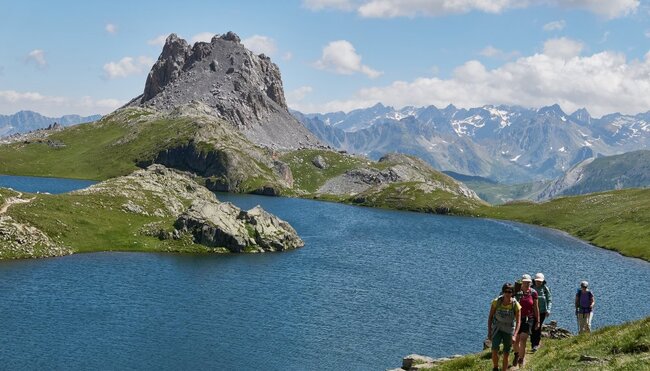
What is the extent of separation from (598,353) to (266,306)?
5539 centimetres

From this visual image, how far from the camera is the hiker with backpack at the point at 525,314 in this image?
3528 cm

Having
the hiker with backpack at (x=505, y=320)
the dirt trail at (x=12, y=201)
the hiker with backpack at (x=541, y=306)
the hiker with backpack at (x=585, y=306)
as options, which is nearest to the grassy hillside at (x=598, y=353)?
the hiker with backpack at (x=541, y=306)

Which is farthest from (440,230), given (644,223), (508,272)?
(508,272)

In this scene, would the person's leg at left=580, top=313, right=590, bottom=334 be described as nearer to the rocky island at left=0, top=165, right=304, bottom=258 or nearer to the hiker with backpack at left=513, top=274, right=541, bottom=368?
the hiker with backpack at left=513, top=274, right=541, bottom=368

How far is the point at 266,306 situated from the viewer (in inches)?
3226

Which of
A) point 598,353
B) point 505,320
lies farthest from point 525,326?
point 598,353

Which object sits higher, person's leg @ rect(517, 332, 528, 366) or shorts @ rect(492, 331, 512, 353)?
shorts @ rect(492, 331, 512, 353)

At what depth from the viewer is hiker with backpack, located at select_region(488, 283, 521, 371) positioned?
106 ft

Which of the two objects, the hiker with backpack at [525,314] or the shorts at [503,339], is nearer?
the shorts at [503,339]

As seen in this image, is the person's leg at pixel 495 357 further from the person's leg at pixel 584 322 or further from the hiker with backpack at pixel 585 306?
the person's leg at pixel 584 322

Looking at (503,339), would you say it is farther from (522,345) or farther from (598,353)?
(598,353)

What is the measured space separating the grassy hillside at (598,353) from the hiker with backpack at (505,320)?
2096 millimetres

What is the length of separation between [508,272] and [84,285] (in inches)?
3260

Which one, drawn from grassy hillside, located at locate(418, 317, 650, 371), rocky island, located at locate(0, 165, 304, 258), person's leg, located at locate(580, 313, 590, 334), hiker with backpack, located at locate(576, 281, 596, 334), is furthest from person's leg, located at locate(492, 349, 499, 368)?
rocky island, located at locate(0, 165, 304, 258)
